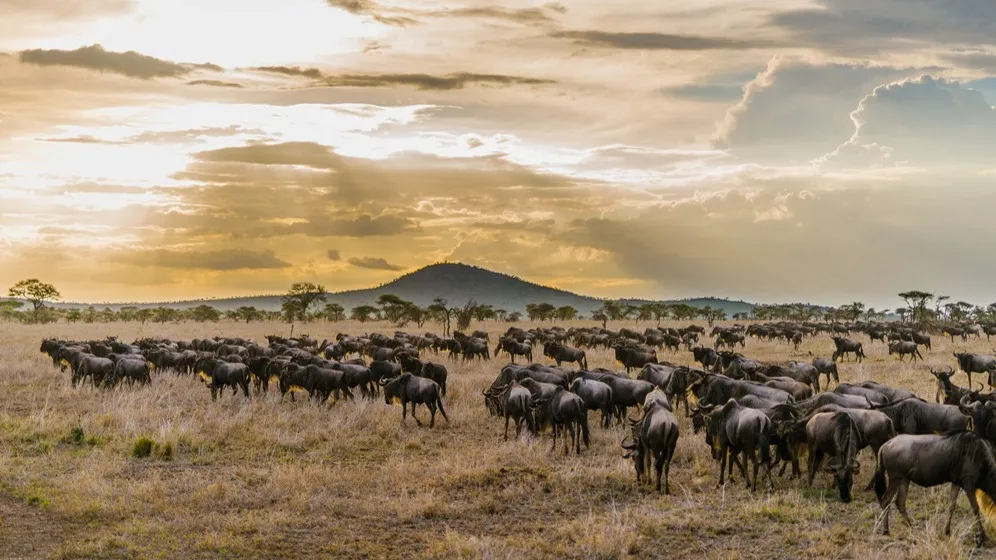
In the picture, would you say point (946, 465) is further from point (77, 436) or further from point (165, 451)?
point (77, 436)

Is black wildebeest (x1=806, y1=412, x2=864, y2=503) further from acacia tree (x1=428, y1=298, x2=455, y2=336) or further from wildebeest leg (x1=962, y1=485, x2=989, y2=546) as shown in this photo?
acacia tree (x1=428, y1=298, x2=455, y2=336)

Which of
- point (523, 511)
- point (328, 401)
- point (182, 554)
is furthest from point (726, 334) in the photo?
point (182, 554)

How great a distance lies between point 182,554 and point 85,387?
18.8 m

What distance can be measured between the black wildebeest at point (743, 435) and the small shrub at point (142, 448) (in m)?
12.7

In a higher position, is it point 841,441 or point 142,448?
point 841,441

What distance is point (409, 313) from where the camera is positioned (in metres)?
79.7

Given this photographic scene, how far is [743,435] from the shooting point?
45.0 feet

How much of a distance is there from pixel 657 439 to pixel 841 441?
318 centimetres

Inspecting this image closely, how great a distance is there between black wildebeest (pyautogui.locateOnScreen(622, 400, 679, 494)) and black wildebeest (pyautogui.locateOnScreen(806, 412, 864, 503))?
2542 mm

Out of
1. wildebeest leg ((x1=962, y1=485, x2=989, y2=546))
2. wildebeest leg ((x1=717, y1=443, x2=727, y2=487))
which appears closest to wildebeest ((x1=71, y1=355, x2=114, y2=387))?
wildebeest leg ((x1=717, y1=443, x2=727, y2=487))

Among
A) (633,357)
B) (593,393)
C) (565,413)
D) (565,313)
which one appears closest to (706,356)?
(633,357)

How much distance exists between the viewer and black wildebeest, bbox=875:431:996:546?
34.1 feet

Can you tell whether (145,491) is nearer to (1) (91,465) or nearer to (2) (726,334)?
(1) (91,465)

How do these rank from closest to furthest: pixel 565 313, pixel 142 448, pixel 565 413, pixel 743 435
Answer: pixel 743 435, pixel 142 448, pixel 565 413, pixel 565 313
